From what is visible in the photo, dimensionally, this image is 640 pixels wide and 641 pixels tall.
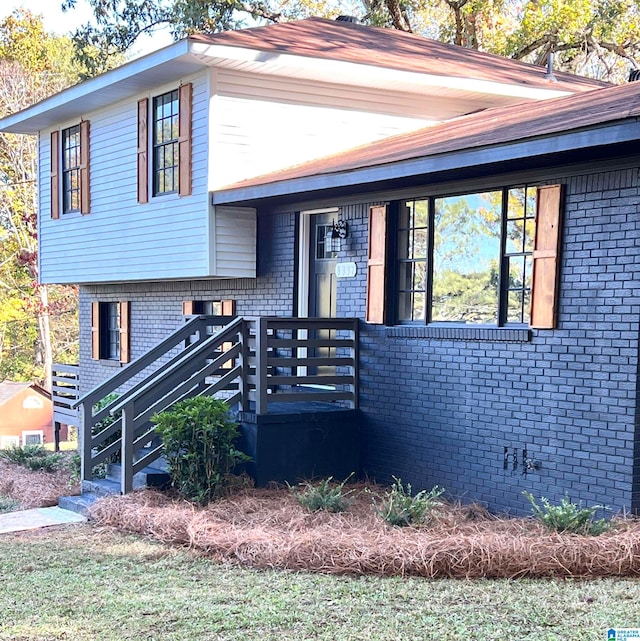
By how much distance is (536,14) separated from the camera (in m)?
19.9

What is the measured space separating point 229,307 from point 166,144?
2.34 meters

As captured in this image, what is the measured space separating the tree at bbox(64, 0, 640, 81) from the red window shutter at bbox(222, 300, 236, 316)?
11500 mm

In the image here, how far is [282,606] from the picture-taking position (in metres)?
5.11

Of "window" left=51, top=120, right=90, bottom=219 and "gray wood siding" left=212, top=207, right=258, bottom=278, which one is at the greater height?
"window" left=51, top=120, right=90, bottom=219

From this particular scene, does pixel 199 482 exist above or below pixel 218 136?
below

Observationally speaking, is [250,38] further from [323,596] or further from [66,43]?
[66,43]

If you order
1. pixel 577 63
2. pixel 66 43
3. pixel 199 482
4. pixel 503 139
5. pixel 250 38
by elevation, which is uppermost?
pixel 66 43

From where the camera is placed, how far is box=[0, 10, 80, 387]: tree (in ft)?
86.5

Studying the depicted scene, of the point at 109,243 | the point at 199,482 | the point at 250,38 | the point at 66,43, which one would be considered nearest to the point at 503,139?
the point at 199,482

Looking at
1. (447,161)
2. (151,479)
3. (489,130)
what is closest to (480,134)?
(489,130)

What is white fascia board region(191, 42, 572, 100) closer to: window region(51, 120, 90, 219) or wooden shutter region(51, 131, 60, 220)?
window region(51, 120, 90, 219)

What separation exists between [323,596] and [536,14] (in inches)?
701

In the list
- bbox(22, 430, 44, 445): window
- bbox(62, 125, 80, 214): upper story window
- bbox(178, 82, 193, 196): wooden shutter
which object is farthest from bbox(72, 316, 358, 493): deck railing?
bbox(22, 430, 44, 445): window

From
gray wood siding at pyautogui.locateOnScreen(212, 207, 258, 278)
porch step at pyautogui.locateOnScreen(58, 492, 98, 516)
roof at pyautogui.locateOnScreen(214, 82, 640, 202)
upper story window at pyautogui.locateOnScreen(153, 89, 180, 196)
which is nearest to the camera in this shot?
roof at pyautogui.locateOnScreen(214, 82, 640, 202)
